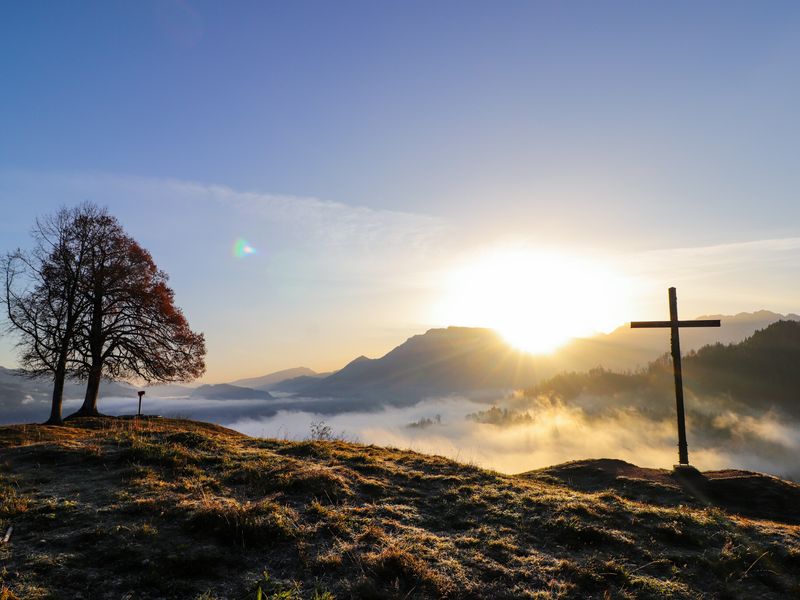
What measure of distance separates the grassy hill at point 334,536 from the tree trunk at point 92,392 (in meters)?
18.3

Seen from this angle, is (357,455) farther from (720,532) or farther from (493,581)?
(720,532)

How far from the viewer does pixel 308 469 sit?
40.0 ft

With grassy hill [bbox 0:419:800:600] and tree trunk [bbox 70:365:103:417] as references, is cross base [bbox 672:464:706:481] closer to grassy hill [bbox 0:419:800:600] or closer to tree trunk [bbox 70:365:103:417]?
grassy hill [bbox 0:419:800:600]

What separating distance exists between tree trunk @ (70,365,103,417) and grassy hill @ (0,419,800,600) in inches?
719

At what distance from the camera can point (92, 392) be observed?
31.1 m

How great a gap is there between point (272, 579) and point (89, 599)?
7.53 ft

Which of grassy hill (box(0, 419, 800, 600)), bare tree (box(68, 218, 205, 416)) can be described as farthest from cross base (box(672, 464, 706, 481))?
bare tree (box(68, 218, 205, 416))

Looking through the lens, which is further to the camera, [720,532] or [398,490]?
[398,490]

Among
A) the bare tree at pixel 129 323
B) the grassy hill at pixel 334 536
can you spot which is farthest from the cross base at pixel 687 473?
the bare tree at pixel 129 323

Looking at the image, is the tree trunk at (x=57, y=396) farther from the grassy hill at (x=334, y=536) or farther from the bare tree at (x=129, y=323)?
the grassy hill at (x=334, y=536)

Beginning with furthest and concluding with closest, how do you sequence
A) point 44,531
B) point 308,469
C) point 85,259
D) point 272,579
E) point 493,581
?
point 85,259 < point 308,469 < point 44,531 < point 493,581 < point 272,579

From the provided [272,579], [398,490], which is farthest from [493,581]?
[398,490]

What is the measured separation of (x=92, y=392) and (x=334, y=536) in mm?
30705

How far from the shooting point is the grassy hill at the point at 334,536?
6523mm
